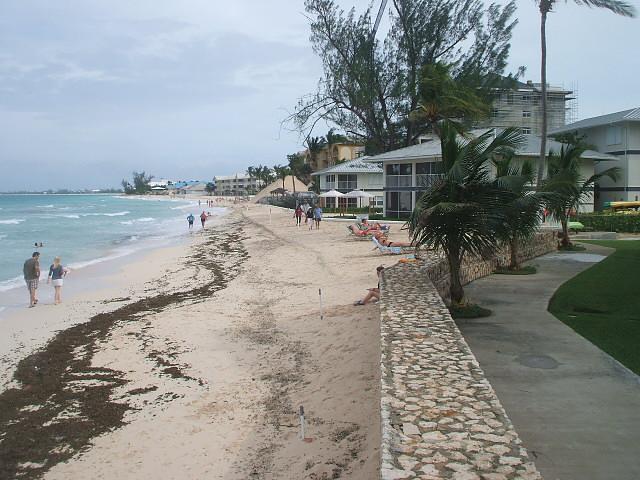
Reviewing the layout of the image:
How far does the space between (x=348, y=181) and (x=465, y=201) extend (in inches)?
1653

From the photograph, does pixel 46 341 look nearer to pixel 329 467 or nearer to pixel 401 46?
pixel 329 467

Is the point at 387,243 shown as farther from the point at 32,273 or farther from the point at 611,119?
the point at 611,119

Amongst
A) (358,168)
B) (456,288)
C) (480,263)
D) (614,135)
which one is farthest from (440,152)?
(358,168)

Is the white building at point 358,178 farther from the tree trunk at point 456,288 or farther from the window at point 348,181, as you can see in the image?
the tree trunk at point 456,288

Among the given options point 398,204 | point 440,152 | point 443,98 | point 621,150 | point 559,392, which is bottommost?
point 559,392

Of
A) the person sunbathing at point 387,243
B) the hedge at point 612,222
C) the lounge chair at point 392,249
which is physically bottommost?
the lounge chair at point 392,249

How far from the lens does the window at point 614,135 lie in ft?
106

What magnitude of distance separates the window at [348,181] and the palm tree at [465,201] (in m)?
41.4

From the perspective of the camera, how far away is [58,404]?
830 centimetres

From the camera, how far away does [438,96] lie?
32750 mm

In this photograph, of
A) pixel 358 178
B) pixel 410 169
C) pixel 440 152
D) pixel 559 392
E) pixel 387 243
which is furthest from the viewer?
pixel 358 178

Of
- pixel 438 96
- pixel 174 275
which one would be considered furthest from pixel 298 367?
pixel 438 96

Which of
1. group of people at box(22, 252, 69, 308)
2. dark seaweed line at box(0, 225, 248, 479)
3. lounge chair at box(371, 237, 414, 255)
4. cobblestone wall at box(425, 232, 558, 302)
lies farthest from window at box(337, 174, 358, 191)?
dark seaweed line at box(0, 225, 248, 479)

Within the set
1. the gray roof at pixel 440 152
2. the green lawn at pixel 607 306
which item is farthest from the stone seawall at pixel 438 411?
the gray roof at pixel 440 152
